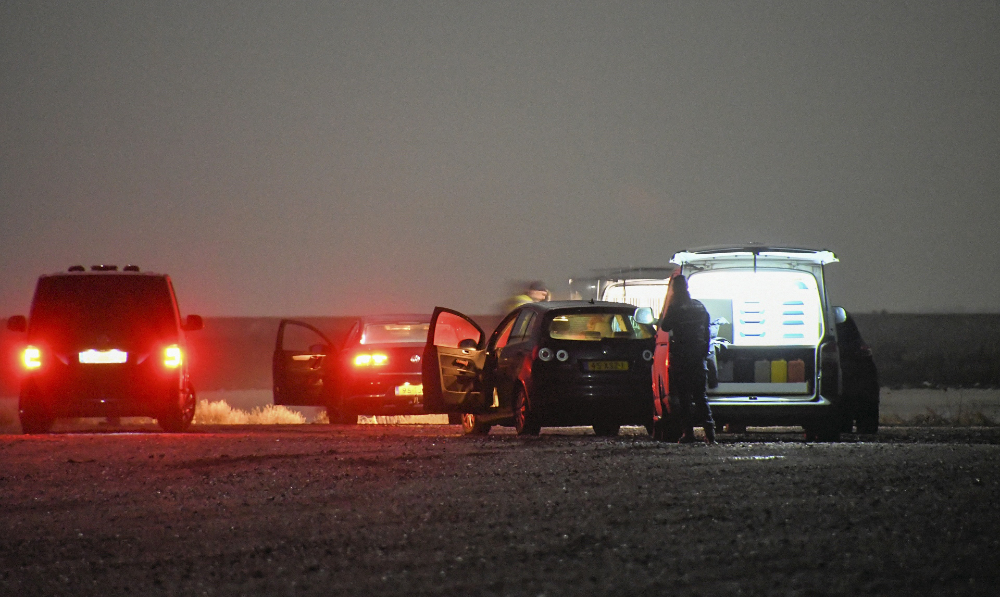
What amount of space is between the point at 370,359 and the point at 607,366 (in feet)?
17.3

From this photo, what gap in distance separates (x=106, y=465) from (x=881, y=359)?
2336 inches

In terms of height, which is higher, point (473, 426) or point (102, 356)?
point (102, 356)

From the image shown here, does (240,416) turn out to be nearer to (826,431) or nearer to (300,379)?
(300,379)

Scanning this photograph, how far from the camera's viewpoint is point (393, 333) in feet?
64.9

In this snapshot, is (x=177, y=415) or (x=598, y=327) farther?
(x=177, y=415)

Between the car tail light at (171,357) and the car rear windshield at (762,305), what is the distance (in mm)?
7663

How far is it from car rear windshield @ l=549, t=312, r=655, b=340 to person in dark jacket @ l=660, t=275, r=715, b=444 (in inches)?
63.5

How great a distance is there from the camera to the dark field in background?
5550cm

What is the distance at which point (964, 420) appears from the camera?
846 inches

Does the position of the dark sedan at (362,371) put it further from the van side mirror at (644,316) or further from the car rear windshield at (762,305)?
the car rear windshield at (762,305)

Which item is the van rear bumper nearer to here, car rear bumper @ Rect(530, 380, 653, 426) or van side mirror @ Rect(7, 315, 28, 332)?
car rear bumper @ Rect(530, 380, 653, 426)

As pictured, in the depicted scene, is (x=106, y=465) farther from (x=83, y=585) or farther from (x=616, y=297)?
(x=616, y=297)

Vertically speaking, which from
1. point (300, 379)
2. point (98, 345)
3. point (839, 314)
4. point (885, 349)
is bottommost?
point (300, 379)

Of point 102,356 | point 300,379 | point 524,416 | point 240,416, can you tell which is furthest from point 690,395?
point 240,416
